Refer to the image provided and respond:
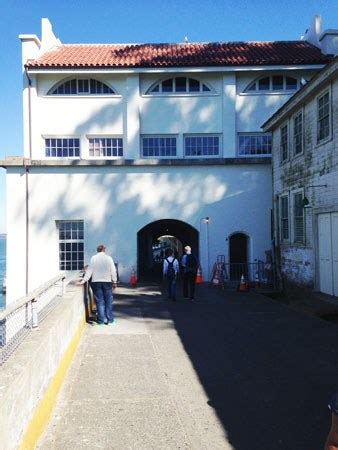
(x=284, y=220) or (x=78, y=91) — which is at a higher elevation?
(x=78, y=91)

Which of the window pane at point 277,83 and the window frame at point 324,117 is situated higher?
the window pane at point 277,83

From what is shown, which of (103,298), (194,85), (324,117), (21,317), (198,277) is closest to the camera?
(21,317)

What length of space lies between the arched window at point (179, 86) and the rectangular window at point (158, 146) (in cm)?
222

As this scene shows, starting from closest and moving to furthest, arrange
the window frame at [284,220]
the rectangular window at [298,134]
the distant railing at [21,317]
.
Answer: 1. the distant railing at [21,317]
2. the rectangular window at [298,134]
3. the window frame at [284,220]

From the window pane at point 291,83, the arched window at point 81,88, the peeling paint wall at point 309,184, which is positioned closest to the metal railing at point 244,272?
the peeling paint wall at point 309,184

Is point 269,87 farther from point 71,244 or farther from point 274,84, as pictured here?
point 71,244

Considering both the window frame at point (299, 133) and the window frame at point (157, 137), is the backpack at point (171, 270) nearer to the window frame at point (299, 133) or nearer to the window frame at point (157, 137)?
the window frame at point (299, 133)

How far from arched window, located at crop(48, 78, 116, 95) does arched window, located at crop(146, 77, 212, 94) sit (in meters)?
2.09

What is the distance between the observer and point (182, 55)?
24375 mm

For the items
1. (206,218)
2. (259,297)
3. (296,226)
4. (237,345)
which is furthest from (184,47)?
(237,345)

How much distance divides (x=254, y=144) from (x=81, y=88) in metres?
8.64

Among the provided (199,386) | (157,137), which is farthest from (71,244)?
(199,386)

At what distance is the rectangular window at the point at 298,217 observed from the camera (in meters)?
16.6

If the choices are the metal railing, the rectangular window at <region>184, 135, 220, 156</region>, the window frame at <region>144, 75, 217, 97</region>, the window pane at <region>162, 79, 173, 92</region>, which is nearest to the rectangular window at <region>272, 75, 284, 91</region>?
the window frame at <region>144, 75, 217, 97</region>
